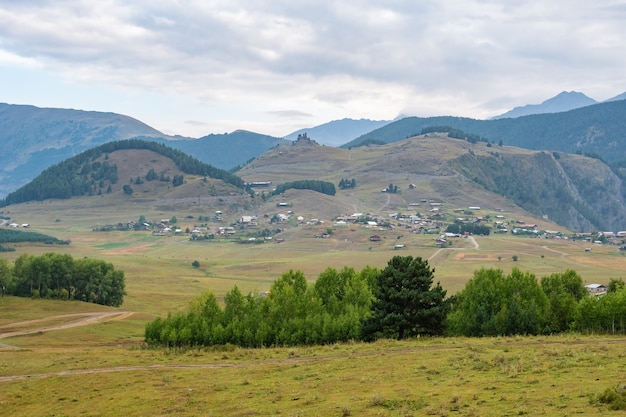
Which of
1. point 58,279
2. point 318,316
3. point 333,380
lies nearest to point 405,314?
point 318,316

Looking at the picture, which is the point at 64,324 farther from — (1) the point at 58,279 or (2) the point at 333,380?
(2) the point at 333,380

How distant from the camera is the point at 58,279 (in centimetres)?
13362

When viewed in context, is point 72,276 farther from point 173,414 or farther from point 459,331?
point 173,414

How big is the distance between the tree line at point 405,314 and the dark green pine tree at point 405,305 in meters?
0.10

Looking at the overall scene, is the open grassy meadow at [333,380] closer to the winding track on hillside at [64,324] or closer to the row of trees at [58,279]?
the winding track on hillside at [64,324]

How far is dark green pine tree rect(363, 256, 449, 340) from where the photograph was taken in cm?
6725

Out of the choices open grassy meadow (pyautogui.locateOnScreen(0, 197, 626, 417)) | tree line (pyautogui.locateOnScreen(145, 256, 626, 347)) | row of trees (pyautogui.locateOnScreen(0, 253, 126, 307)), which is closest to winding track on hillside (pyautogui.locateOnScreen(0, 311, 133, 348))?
row of trees (pyautogui.locateOnScreen(0, 253, 126, 307))

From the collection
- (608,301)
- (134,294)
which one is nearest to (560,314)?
(608,301)

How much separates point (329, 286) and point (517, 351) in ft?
123

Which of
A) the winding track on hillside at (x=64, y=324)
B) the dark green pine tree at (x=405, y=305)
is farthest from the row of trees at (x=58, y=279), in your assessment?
the dark green pine tree at (x=405, y=305)

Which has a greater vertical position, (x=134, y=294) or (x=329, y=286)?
(x=329, y=286)

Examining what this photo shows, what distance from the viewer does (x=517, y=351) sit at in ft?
155

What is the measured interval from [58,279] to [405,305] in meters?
89.6

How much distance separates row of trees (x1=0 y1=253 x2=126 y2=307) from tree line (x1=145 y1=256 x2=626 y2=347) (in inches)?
2540
